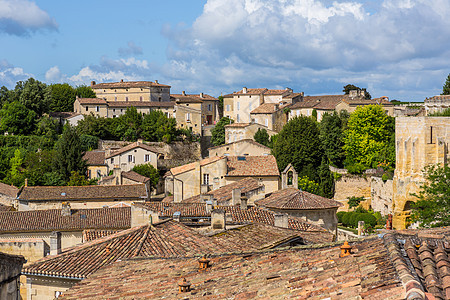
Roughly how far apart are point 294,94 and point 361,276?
268 ft

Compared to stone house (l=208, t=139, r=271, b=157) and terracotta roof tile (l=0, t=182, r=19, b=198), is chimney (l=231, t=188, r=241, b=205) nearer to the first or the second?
terracotta roof tile (l=0, t=182, r=19, b=198)

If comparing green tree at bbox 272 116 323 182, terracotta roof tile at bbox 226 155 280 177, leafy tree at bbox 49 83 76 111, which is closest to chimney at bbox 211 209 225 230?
terracotta roof tile at bbox 226 155 280 177

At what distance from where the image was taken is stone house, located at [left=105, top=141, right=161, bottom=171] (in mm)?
62062

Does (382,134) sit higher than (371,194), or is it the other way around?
(382,134)

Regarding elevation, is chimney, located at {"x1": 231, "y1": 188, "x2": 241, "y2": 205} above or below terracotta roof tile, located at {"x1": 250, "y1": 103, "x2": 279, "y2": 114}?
below

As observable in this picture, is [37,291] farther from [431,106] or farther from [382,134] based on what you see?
[431,106]

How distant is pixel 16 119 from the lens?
6956cm

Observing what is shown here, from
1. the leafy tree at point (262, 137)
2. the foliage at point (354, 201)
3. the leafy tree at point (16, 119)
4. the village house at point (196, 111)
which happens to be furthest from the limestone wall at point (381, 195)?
the leafy tree at point (16, 119)

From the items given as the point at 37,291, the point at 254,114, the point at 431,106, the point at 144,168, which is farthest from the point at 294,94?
the point at 37,291

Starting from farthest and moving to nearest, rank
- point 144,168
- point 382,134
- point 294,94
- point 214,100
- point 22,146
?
point 214,100 → point 294,94 → point 22,146 → point 144,168 → point 382,134

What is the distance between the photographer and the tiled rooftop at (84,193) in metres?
41.7

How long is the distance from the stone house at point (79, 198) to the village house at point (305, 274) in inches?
1186

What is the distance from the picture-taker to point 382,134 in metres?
56.4

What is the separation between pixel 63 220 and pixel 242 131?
145 ft
